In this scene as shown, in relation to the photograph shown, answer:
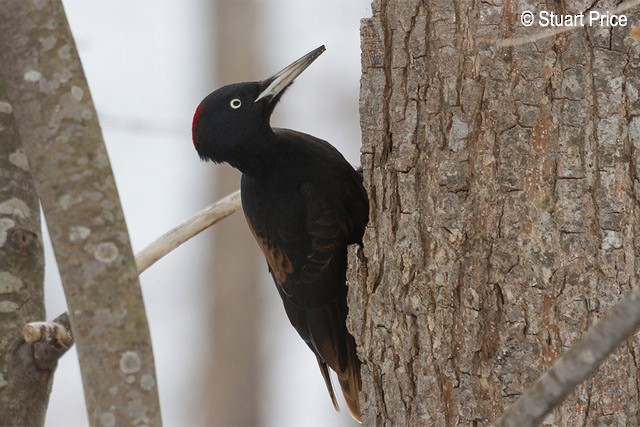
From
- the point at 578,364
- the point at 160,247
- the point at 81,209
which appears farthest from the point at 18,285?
the point at 578,364

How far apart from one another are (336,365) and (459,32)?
5.04 ft

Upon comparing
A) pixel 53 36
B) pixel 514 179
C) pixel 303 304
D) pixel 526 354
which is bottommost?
pixel 303 304

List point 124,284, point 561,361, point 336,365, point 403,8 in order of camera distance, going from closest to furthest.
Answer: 1. point 561,361
2. point 124,284
3. point 403,8
4. point 336,365

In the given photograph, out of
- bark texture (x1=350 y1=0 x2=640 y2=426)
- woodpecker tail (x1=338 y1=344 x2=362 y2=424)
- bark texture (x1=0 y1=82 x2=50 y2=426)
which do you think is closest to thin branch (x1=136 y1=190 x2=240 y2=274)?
bark texture (x1=0 y1=82 x2=50 y2=426)

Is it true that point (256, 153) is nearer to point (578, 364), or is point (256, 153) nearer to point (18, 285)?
point (18, 285)

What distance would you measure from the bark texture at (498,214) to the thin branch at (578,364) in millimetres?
954

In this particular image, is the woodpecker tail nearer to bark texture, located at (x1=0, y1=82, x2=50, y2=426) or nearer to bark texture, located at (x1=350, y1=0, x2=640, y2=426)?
bark texture, located at (x1=350, y1=0, x2=640, y2=426)

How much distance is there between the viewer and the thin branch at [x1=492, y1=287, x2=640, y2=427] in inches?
52.4

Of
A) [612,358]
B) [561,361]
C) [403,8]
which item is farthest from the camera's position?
[403,8]

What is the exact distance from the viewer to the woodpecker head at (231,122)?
3.55 m

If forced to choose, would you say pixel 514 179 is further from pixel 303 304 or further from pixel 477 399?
pixel 303 304

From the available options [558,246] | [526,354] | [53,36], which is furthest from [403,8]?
[53,36]

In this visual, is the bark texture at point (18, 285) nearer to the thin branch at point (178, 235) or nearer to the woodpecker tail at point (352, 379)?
the thin branch at point (178, 235)

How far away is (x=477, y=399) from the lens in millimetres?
2410
